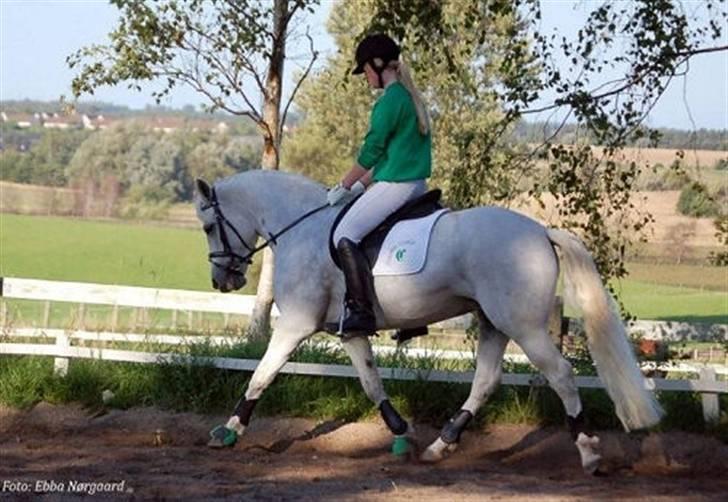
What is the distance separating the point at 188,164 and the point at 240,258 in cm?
8668

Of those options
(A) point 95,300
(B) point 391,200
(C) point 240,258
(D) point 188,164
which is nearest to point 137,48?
(A) point 95,300

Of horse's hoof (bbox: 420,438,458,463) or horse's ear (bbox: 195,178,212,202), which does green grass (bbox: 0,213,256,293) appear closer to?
horse's ear (bbox: 195,178,212,202)

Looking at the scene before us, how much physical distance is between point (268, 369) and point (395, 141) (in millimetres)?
1762

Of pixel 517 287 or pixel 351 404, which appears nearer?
pixel 517 287

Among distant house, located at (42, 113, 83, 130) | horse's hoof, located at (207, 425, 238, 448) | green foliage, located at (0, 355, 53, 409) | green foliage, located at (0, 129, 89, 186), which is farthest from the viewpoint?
distant house, located at (42, 113, 83, 130)

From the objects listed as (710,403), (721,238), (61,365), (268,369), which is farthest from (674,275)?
(268,369)

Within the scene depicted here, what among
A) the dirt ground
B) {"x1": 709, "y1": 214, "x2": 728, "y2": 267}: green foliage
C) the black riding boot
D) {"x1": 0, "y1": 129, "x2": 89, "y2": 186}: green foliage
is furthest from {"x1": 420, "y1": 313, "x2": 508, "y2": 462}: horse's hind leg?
{"x1": 0, "y1": 129, "x2": 89, "y2": 186}: green foliage

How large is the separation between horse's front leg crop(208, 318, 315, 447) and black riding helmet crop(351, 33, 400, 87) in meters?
1.76

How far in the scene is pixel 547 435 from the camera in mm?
10320

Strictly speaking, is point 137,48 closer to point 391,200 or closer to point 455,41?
point 455,41

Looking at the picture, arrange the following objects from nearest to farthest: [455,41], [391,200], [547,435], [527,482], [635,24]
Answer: [527,482] < [391,200] < [547,435] < [635,24] < [455,41]

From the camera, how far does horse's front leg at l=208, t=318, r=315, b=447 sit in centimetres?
970

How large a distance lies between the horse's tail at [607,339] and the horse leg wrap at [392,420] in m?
1.41

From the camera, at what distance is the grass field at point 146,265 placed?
155 ft
